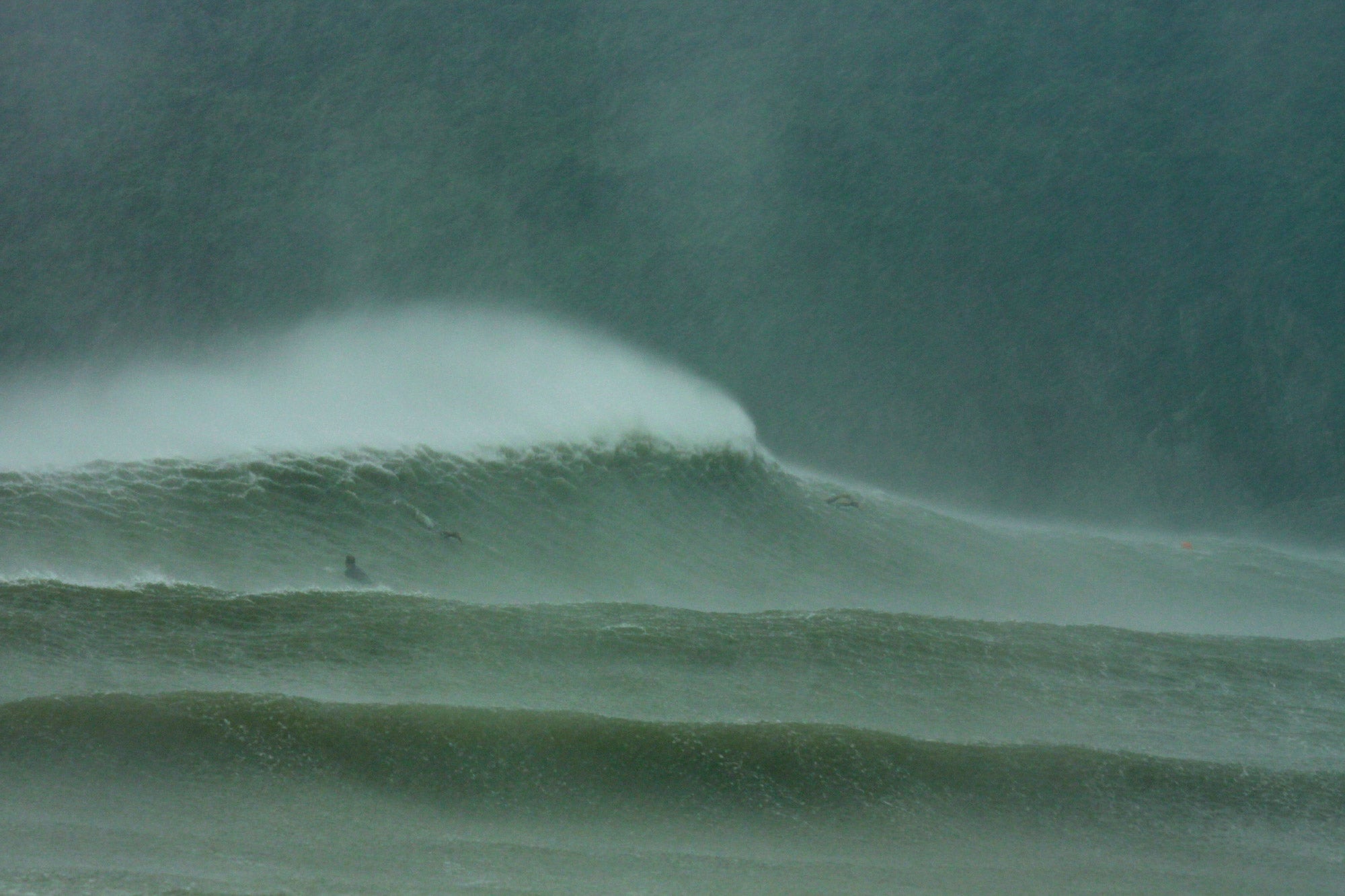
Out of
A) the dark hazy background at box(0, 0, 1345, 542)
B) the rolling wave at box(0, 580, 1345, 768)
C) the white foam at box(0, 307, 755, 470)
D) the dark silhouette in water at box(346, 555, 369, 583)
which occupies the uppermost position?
the dark hazy background at box(0, 0, 1345, 542)

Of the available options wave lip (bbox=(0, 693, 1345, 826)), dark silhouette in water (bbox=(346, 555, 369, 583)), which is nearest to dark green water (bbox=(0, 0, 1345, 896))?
wave lip (bbox=(0, 693, 1345, 826))

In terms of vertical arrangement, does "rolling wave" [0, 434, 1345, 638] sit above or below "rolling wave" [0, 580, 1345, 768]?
above

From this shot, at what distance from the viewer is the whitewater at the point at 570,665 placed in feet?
34.9

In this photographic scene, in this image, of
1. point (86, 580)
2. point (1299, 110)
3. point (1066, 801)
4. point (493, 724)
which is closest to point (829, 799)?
point (1066, 801)

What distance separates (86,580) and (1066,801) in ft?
35.1

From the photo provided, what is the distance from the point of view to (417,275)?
27969 mm

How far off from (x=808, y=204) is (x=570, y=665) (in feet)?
66.0

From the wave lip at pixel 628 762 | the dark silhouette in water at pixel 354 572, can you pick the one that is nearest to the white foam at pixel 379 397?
the dark silhouette in water at pixel 354 572

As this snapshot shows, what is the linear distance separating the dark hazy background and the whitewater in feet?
13.3

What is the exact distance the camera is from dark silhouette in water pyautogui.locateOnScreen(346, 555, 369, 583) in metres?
15.6

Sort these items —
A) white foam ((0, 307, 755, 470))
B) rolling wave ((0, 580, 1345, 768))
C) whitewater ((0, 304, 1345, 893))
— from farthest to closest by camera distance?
white foam ((0, 307, 755, 470))
rolling wave ((0, 580, 1345, 768))
whitewater ((0, 304, 1345, 893))

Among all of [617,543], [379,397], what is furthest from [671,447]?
[379,397]

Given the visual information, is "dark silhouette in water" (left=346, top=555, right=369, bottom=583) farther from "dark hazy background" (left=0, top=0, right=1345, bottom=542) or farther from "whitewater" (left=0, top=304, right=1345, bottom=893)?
"dark hazy background" (left=0, top=0, right=1345, bottom=542)

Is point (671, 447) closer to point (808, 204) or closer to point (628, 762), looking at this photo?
point (628, 762)
